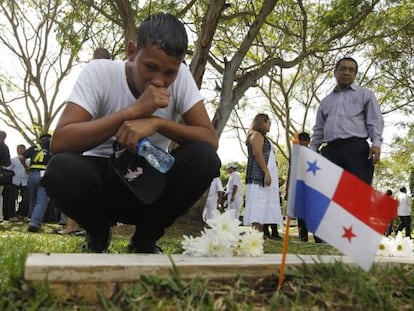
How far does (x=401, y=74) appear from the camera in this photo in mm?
18297

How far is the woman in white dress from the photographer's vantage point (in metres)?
7.01

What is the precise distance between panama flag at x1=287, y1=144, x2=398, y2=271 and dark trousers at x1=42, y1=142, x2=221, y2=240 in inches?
34.0

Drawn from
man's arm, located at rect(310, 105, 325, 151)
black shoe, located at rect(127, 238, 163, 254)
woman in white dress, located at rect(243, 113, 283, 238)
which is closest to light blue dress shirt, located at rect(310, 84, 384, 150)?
man's arm, located at rect(310, 105, 325, 151)

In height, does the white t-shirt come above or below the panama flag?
above

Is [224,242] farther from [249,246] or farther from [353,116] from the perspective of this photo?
[353,116]

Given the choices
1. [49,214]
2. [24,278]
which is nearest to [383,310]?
[24,278]

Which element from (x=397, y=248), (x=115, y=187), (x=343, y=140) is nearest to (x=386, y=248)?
(x=397, y=248)

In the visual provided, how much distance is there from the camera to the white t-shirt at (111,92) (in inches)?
108

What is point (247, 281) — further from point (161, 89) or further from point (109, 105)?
point (109, 105)

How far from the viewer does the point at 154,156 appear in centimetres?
260

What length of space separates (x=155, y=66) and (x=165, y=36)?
0.16 metres

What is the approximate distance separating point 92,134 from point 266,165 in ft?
16.0

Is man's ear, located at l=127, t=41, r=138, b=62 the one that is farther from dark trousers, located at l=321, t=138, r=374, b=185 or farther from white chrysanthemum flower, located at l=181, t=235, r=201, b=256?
dark trousers, located at l=321, t=138, r=374, b=185

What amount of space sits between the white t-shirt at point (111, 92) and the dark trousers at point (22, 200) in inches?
405
